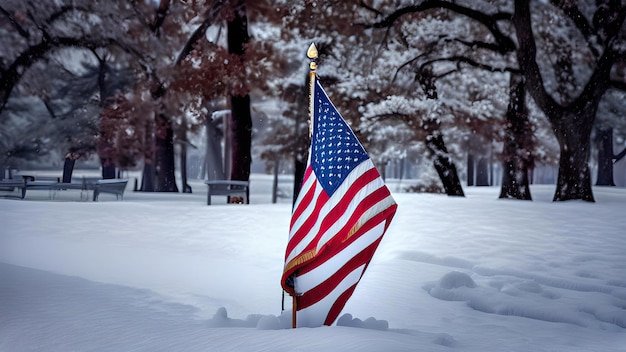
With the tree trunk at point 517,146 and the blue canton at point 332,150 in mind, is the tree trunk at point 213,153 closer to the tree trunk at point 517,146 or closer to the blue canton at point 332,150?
the tree trunk at point 517,146

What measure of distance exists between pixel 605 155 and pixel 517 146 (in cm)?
1035

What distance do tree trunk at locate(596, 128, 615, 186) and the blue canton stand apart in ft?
68.8

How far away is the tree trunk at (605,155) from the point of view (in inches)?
921

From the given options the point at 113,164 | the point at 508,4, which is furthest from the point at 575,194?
the point at 113,164

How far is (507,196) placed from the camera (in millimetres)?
16656

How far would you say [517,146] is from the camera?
1662cm

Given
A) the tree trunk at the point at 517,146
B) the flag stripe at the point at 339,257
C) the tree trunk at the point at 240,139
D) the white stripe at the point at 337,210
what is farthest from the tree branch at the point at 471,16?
the flag stripe at the point at 339,257

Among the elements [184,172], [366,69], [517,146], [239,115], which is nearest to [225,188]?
[239,115]

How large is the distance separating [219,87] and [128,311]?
11.4m

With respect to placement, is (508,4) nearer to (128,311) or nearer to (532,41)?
(532,41)

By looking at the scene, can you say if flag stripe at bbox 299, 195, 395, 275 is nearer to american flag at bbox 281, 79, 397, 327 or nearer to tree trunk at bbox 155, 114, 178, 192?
american flag at bbox 281, 79, 397, 327

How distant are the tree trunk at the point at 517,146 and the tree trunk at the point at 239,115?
7.48 meters

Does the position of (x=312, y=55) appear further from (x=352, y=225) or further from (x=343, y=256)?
(x=343, y=256)

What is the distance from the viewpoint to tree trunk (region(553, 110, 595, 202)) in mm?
14578
